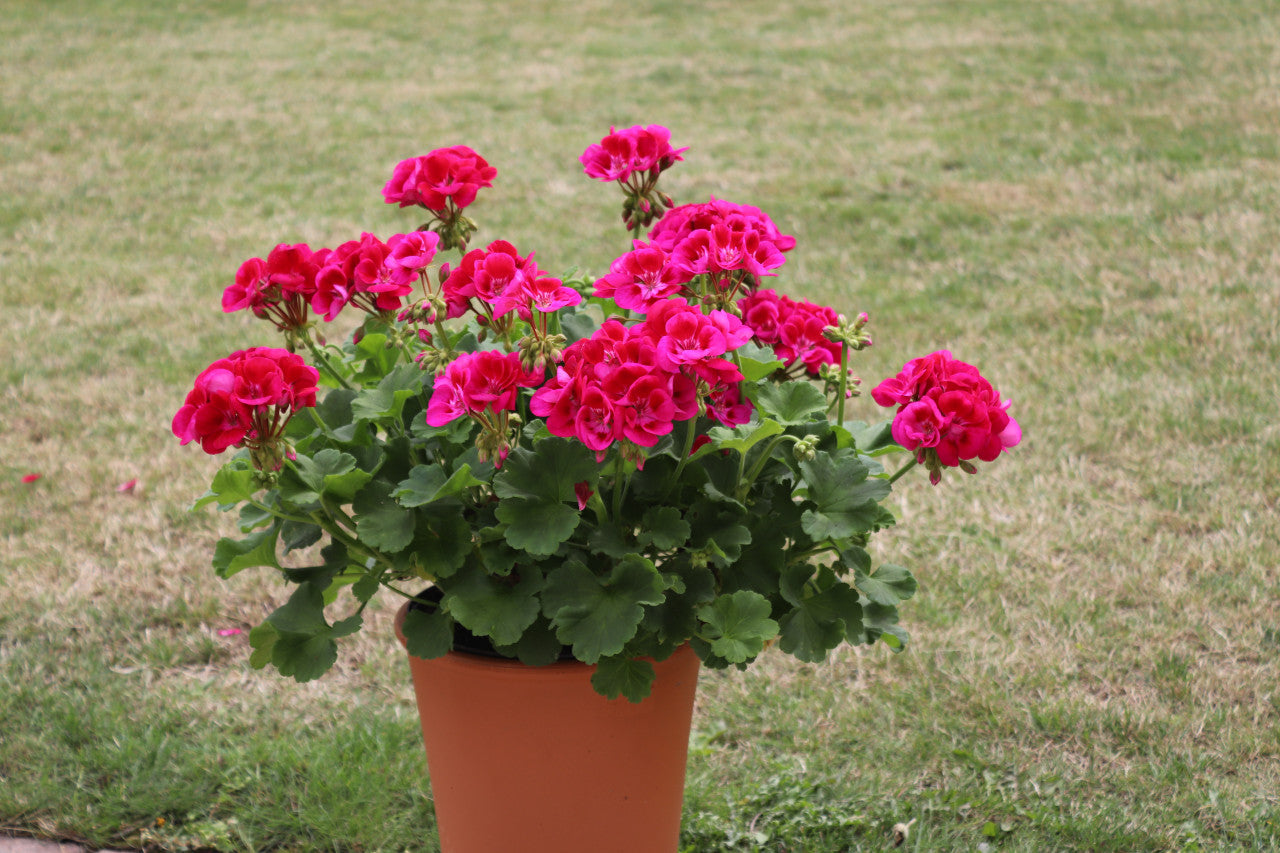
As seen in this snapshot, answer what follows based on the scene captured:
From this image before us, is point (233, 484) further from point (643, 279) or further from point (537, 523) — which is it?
point (643, 279)

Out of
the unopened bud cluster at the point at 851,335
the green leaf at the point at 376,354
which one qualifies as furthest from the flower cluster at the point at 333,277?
the unopened bud cluster at the point at 851,335

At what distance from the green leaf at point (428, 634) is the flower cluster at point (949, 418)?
644 mm

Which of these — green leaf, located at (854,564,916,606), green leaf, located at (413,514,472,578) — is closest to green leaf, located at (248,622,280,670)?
green leaf, located at (413,514,472,578)

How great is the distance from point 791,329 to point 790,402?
0.16m

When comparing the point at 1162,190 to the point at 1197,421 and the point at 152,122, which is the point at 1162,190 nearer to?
the point at 1197,421

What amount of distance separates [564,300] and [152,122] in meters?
7.03

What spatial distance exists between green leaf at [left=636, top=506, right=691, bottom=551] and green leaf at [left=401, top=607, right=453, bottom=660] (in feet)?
0.94

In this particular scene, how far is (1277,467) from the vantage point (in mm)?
3465

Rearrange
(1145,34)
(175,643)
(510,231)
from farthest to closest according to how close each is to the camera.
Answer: (1145,34)
(510,231)
(175,643)

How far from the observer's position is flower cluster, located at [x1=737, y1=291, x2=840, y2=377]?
1809 millimetres

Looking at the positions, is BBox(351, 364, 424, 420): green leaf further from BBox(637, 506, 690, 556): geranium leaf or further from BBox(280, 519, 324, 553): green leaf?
BBox(637, 506, 690, 556): geranium leaf

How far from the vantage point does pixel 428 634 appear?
5.34ft

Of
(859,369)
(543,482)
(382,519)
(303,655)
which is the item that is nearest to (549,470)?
(543,482)

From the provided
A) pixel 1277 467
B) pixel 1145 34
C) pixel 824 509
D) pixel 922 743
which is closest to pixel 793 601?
pixel 824 509
